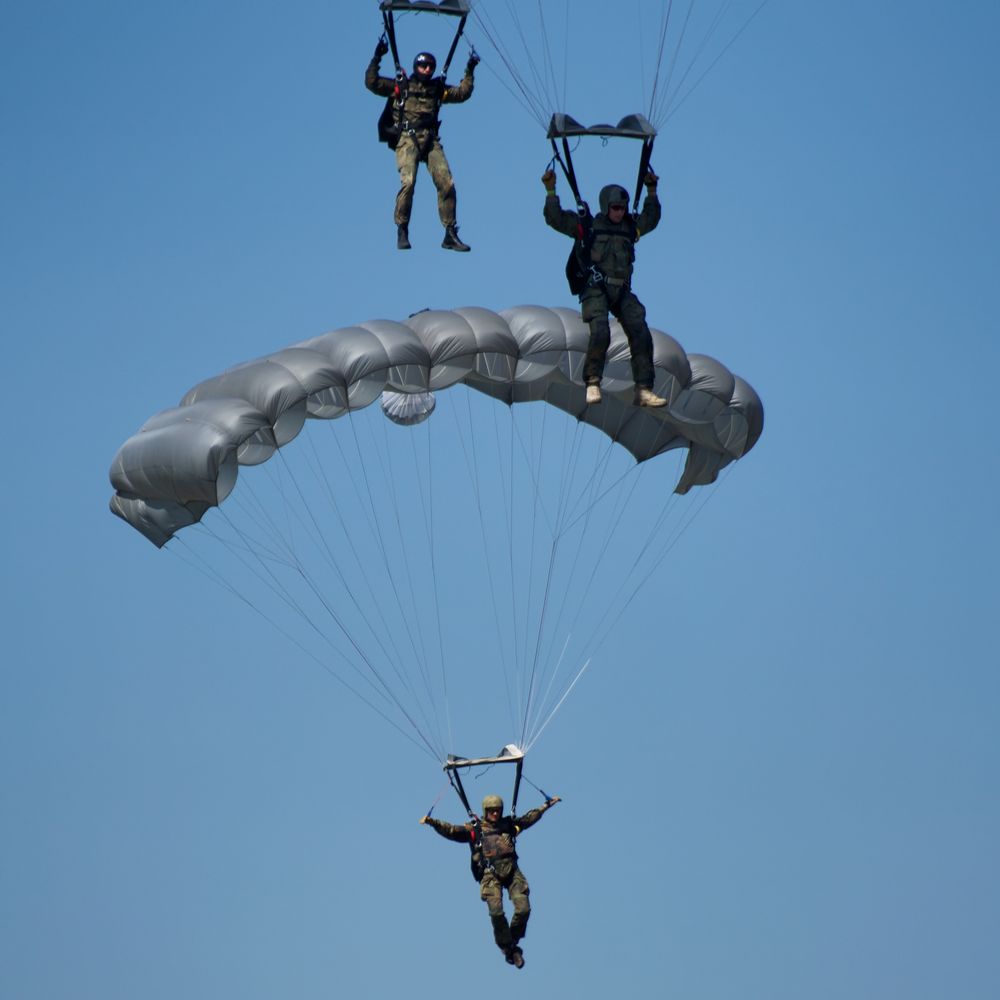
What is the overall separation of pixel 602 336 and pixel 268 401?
293 cm

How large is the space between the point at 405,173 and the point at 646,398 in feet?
9.67

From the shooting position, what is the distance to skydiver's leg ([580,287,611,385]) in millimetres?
26469

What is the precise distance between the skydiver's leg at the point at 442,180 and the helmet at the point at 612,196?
1635 millimetres

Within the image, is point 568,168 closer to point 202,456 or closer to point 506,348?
point 506,348

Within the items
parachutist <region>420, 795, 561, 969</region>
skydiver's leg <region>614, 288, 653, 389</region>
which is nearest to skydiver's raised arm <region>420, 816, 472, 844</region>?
parachutist <region>420, 795, 561, 969</region>

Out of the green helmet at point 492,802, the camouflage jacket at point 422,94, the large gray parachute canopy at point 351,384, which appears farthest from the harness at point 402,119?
the green helmet at point 492,802

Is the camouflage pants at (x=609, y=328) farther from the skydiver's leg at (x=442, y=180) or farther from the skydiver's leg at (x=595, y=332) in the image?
the skydiver's leg at (x=442, y=180)

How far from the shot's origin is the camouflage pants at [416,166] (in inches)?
1076

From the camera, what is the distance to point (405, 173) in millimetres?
27375

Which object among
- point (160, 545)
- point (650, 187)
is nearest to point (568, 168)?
point (650, 187)

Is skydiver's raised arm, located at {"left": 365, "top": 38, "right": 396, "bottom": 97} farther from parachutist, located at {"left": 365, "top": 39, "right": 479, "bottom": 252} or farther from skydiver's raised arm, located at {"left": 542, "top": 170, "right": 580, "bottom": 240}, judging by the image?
skydiver's raised arm, located at {"left": 542, "top": 170, "right": 580, "bottom": 240}

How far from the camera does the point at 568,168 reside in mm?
26000

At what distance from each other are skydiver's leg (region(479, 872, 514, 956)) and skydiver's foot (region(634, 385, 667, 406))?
4289 millimetres

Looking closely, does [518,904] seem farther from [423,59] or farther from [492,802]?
[423,59]
